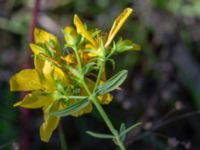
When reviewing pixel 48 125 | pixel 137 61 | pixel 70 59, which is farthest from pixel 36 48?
pixel 137 61

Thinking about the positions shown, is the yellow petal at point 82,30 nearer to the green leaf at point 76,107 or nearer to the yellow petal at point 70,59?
the yellow petal at point 70,59

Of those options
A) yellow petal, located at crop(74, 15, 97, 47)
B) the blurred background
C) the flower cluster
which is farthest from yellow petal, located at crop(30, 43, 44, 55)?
the blurred background

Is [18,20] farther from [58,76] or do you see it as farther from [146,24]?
[58,76]

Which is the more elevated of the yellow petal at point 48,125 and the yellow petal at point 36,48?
the yellow petal at point 36,48

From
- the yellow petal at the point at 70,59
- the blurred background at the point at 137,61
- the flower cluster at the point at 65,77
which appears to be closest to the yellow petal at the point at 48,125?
the flower cluster at the point at 65,77

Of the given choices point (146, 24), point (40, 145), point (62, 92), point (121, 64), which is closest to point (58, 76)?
point (62, 92)

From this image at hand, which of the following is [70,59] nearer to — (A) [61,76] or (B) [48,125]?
(A) [61,76]
